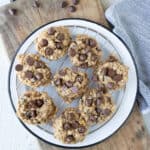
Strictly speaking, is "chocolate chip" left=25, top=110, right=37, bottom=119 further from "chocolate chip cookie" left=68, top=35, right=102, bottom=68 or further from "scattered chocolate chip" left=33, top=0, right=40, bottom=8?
"scattered chocolate chip" left=33, top=0, right=40, bottom=8

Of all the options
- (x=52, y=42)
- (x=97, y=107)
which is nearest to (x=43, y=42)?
(x=52, y=42)

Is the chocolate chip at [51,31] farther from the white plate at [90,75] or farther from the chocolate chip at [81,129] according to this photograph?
the chocolate chip at [81,129]

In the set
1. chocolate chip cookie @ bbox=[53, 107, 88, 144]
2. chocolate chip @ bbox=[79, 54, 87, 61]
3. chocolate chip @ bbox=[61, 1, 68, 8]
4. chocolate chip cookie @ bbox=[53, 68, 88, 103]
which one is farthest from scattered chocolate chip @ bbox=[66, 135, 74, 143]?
chocolate chip @ bbox=[61, 1, 68, 8]

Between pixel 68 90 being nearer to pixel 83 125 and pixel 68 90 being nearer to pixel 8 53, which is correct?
pixel 83 125

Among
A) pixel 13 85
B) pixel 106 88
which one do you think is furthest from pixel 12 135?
pixel 106 88

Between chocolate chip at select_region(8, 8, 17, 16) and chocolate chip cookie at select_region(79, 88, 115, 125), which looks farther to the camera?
chocolate chip at select_region(8, 8, 17, 16)

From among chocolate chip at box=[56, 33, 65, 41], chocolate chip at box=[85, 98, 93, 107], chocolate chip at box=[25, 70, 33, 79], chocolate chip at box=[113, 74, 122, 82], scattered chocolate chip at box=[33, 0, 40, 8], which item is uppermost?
scattered chocolate chip at box=[33, 0, 40, 8]
